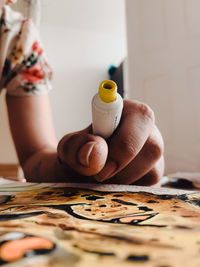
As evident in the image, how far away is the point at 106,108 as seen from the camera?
254 mm

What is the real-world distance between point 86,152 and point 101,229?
0.32 feet

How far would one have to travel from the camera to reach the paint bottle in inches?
9.6

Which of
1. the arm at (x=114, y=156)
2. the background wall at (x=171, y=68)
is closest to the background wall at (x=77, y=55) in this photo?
the background wall at (x=171, y=68)

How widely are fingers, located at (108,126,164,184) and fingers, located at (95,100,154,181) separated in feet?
0.06

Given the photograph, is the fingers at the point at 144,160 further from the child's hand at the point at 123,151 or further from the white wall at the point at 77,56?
the white wall at the point at 77,56

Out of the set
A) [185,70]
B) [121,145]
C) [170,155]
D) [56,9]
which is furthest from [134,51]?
[121,145]

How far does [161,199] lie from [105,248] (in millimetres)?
133

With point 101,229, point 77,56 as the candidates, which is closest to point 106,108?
point 101,229

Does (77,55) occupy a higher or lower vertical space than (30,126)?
higher

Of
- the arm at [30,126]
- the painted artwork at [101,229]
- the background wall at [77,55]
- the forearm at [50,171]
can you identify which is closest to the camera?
the painted artwork at [101,229]

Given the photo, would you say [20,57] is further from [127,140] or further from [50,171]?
[127,140]

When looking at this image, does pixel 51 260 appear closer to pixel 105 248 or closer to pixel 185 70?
pixel 105 248

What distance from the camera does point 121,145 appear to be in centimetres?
27

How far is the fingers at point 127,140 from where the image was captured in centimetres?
27
